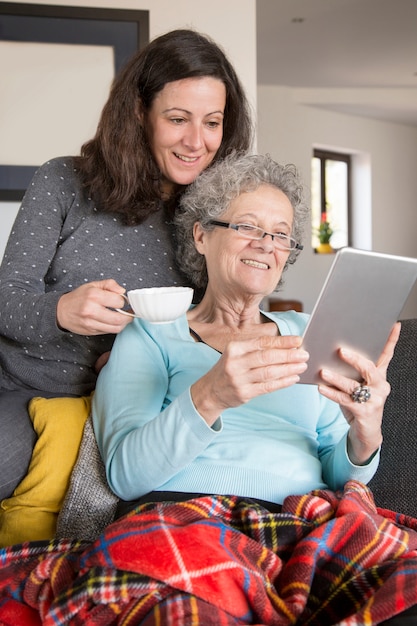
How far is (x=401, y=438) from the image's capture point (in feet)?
5.11

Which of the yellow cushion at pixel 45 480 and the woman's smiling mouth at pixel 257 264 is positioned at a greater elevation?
the woman's smiling mouth at pixel 257 264

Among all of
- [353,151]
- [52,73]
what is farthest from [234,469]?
[353,151]

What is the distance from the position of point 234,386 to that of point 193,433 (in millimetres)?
146

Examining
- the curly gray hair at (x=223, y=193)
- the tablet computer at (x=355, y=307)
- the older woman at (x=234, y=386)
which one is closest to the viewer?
the tablet computer at (x=355, y=307)

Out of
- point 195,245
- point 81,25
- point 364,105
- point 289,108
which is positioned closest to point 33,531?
point 195,245

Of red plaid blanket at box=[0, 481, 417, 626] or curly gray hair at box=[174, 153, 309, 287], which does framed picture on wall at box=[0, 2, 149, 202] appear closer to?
curly gray hair at box=[174, 153, 309, 287]

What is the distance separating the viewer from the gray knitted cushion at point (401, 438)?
151 cm

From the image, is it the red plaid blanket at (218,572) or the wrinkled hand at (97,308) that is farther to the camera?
the wrinkled hand at (97,308)

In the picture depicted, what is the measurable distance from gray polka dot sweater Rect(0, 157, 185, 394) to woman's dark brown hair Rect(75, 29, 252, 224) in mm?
52

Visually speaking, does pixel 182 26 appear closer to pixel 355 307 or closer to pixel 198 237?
pixel 198 237

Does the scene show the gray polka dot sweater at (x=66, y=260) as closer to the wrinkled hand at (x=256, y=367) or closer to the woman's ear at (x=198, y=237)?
the woman's ear at (x=198, y=237)

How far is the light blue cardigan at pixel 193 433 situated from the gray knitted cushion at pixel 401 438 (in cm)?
12

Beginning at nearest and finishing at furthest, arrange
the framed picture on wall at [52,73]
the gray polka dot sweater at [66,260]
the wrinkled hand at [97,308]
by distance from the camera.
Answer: the wrinkled hand at [97,308], the gray polka dot sweater at [66,260], the framed picture on wall at [52,73]

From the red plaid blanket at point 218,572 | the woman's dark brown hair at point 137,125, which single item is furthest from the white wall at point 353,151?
the red plaid blanket at point 218,572
